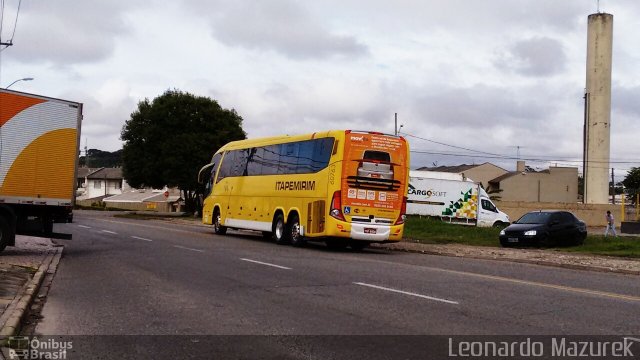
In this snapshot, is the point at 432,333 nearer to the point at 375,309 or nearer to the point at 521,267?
the point at 375,309

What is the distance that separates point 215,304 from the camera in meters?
9.91

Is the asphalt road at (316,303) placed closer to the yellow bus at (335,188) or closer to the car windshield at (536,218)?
the yellow bus at (335,188)

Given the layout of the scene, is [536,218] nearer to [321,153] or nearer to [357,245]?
[357,245]

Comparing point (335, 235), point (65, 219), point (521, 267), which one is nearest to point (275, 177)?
point (335, 235)

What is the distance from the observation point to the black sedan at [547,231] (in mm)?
24500

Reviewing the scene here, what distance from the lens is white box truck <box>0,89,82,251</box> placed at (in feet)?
55.0

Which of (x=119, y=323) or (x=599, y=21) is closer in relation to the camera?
(x=119, y=323)

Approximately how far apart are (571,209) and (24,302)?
165 ft

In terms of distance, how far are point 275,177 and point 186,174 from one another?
32.0 metres

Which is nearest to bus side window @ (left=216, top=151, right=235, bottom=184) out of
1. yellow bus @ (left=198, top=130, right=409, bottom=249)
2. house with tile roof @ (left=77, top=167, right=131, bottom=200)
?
yellow bus @ (left=198, top=130, right=409, bottom=249)

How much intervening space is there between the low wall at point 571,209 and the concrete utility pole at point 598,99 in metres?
7.30

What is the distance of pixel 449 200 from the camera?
139ft

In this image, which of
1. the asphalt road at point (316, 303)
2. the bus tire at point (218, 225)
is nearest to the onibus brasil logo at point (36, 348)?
the asphalt road at point (316, 303)

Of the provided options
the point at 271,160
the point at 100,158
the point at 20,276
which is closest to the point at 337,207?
the point at 271,160
